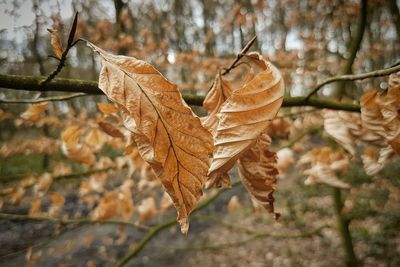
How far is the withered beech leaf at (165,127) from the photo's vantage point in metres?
0.41

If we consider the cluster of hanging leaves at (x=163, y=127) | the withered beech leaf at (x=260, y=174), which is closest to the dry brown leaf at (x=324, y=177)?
the withered beech leaf at (x=260, y=174)

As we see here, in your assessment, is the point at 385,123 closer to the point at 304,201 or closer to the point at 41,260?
the point at 41,260

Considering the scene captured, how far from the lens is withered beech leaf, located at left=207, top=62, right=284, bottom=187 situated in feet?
1.63

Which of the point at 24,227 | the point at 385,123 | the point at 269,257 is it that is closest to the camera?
the point at 385,123

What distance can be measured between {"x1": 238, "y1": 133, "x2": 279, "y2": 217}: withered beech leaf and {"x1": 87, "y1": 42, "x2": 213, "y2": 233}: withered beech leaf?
217mm

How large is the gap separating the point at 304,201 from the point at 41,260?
5560mm

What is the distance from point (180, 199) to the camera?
1.39ft

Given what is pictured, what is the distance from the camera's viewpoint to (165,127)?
1.38 ft

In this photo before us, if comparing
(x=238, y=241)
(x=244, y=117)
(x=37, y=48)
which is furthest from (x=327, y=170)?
(x=37, y=48)

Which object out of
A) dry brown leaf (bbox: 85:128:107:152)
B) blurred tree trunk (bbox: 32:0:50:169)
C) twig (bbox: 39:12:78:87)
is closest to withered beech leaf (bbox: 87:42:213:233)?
twig (bbox: 39:12:78:87)

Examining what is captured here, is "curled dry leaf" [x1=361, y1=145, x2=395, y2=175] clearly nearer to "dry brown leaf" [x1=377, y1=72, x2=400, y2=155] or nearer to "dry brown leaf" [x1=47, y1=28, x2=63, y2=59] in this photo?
"dry brown leaf" [x1=377, y1=72, x2=400, y2=155]

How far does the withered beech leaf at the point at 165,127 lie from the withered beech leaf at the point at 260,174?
0.71 ft

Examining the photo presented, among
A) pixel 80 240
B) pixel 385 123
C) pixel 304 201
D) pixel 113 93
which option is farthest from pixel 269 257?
pixel 113 93

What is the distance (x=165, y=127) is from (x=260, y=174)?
11.1 inches
